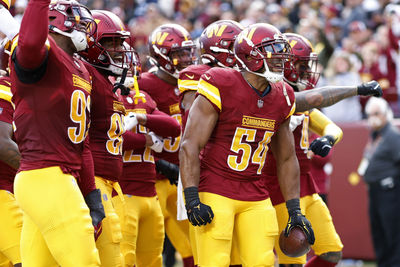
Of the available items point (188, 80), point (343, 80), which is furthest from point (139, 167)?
point (343, 80)

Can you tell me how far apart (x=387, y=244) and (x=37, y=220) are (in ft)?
18.5

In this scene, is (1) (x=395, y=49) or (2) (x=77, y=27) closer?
(2) (x=77, y=27)

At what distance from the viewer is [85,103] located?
388 cm

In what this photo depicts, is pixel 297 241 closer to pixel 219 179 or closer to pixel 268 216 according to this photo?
pixel 268 216

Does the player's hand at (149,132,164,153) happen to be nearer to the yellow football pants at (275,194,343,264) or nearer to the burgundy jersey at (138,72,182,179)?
the burgundy jersey at (138,72,182,179)

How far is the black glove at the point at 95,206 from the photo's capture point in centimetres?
396

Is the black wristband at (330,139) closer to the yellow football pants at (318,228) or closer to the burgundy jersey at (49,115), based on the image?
the yellow football pants at (318,228)

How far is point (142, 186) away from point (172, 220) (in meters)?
0.99

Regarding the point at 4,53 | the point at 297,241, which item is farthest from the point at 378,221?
the point at 4,53

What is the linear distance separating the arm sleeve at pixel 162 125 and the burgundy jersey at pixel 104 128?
697mm

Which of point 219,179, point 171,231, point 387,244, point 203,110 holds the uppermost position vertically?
point 203,110

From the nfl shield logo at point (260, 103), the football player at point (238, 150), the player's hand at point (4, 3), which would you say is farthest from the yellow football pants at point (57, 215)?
the nfl shield logo at point (260, 103)

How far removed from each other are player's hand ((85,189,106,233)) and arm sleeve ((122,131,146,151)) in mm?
1144

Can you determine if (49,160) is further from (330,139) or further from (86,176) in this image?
(330,139)
